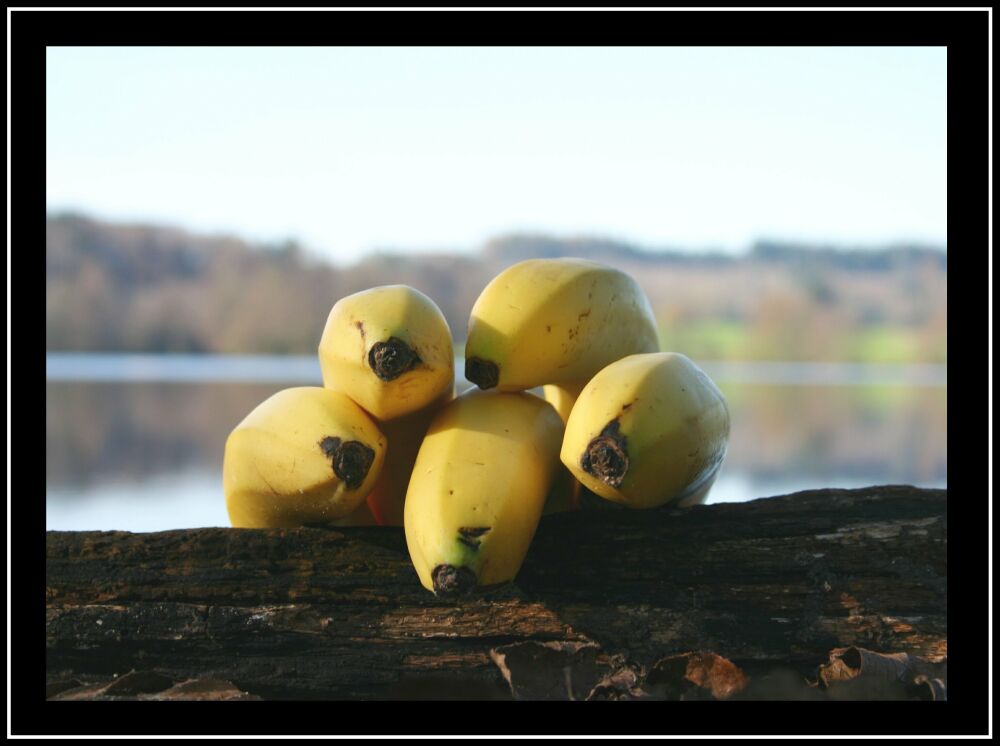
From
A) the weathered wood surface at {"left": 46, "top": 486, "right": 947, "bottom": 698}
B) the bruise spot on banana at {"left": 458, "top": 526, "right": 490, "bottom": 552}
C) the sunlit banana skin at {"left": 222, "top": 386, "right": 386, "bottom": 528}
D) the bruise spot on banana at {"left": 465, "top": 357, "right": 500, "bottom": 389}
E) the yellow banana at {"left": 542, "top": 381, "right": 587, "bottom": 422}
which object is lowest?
the weathered wood surface at {"left": 46, "top": 486, "right": 947, "bottom": 698}

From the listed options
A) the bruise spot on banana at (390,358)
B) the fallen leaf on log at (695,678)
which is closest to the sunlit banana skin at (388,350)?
the bruise spot on banana at (390,358)

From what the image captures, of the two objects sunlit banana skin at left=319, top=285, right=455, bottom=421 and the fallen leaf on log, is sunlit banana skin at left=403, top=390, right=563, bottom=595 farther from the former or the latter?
the fallen leaf on log

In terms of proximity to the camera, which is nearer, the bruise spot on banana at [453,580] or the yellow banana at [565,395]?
the bruise spot on banana at [453,580]

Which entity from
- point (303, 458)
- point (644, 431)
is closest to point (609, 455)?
point (644, 431)

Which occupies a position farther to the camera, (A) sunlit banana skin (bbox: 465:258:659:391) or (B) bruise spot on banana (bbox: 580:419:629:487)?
(A) sunlit banana skin (bbox: 465:258:659:391)

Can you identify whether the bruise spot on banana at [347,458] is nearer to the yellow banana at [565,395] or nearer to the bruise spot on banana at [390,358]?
the bruise spot on banana at [390,358]

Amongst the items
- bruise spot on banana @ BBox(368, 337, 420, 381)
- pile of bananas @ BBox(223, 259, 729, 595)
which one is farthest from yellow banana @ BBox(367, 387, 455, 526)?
bruise spot on banana @ BBox(368, 337, 420, 381)
